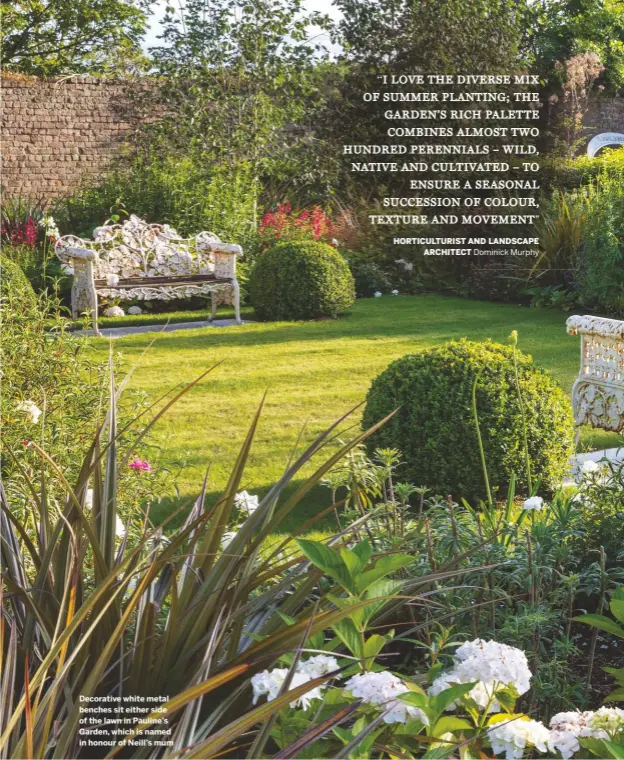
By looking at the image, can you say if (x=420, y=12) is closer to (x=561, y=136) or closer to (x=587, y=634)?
(x=561, y=136)

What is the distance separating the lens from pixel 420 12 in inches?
543

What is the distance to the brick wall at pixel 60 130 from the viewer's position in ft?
40.4

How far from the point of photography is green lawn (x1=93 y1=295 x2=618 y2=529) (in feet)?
16.4

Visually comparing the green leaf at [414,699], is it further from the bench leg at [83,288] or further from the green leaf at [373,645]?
the bench leg at [83,288]

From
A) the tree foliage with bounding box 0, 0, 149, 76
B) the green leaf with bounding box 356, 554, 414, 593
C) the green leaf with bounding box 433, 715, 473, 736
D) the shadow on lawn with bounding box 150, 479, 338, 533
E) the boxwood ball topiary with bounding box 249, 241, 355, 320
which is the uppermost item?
the tree foliage with bounding box 0, 0, 149, 76

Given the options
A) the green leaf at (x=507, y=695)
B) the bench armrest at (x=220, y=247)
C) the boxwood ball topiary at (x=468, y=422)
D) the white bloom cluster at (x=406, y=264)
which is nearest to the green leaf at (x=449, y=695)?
the green leaf at (x=507, y=695)

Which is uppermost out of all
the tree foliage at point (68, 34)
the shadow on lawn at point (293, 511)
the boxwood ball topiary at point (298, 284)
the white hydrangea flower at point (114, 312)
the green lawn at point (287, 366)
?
the tree foliage at point (68, 34)

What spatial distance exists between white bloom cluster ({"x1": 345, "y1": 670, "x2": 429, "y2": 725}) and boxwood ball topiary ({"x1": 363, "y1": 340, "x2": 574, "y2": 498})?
8.80 feet

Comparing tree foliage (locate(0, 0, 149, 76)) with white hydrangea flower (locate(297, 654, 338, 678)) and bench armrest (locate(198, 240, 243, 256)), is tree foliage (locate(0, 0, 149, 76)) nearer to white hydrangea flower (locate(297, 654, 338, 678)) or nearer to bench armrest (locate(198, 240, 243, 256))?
bench armrest (locate(198, 240, 243, 256))

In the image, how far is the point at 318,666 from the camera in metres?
1.40

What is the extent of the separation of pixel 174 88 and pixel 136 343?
17.5 feet

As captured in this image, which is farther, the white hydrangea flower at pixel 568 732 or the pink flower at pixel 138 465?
the pink flower at pixel 138 465

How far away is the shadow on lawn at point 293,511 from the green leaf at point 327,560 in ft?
7.86

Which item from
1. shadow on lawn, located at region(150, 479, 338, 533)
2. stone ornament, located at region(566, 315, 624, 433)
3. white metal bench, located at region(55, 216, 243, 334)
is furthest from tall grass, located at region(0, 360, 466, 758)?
white metal bench, located at region(55, 216, 243, 334)
